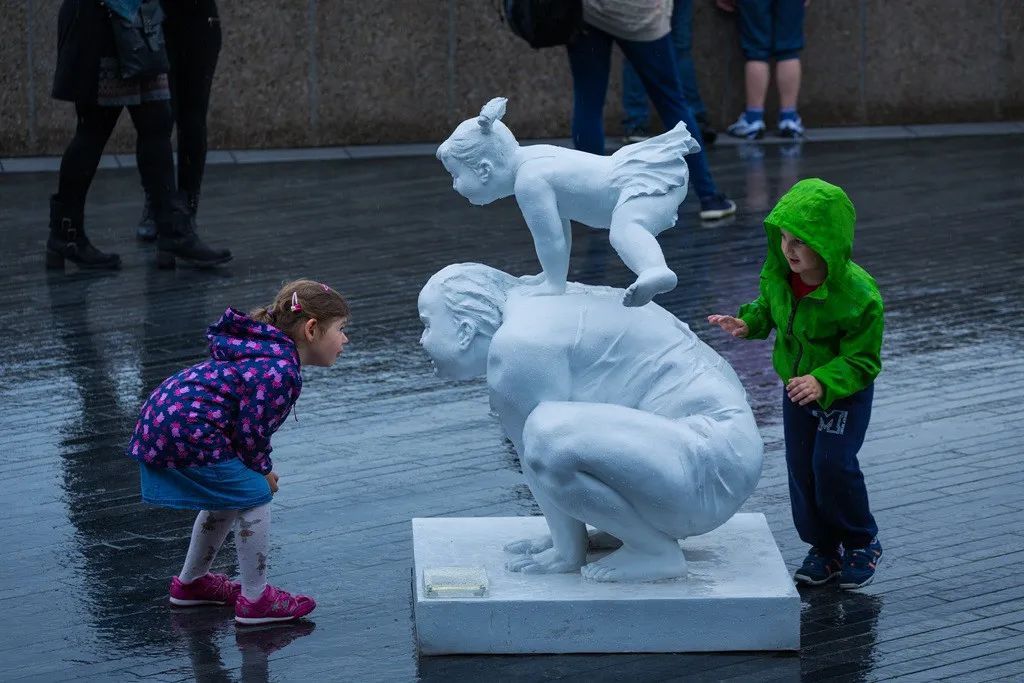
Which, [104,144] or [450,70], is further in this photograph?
[450,70]

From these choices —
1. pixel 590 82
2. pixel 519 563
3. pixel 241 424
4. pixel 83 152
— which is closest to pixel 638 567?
pixel 519 563

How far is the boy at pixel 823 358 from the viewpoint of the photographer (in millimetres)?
4844

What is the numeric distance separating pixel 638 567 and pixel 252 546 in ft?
3.29

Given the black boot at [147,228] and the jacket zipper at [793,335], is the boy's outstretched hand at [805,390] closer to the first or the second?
the jacket zipper at [793,335]

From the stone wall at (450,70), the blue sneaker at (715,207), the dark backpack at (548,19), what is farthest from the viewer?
the stone wall at (450,70)

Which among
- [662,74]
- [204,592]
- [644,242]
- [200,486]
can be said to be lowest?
[662,74]

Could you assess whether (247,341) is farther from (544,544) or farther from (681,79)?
(681,79)

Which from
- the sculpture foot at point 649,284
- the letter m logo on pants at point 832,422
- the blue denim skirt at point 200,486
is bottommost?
the letter m logo on pants at point 832,422

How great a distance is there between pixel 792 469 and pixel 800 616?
1.76 feet

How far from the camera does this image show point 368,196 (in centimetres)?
1199

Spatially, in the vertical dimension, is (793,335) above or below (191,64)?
above

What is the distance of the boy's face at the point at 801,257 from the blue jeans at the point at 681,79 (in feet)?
29.7

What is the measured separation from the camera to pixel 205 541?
4.99 metres

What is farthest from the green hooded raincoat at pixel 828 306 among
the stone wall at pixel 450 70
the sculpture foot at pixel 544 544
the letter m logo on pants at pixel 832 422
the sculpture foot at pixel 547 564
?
the stone wall at pixel 450 70
